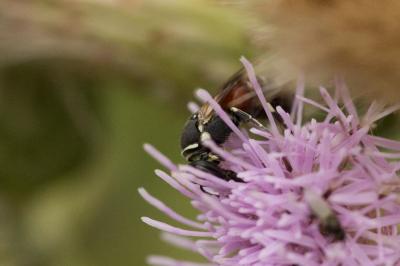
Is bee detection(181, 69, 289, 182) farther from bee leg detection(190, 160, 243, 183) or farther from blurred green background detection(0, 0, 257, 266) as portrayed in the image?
blurred green background detection(0, 0, 257, 266)

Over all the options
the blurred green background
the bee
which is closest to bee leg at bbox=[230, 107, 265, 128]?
the bee

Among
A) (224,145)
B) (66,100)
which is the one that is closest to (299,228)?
(224,145)

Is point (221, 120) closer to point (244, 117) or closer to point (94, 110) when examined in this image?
point (244, 117)

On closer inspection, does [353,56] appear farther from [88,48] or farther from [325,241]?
[88,48]

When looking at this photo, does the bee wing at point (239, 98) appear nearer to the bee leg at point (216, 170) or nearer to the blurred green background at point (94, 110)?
the bee leg at point (216, 170)

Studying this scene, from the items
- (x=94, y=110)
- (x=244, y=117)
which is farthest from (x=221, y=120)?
(x=94, y=110)

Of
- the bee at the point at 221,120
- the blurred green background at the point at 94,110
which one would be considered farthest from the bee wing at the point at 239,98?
the blurred green background at the point at 94,110
